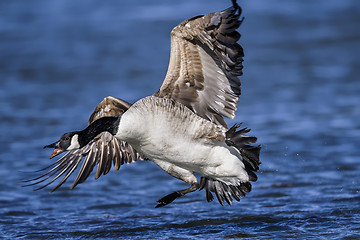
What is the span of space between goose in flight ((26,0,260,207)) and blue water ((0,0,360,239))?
0.74m

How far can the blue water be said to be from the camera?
7.21m

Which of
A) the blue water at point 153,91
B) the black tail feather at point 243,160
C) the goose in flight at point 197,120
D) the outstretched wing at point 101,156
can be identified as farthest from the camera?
the outstretched wing at point 101,156

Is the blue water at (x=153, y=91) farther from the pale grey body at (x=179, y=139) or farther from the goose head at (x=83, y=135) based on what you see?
the goose head at (x=83, y=135)

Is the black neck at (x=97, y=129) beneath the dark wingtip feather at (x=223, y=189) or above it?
above

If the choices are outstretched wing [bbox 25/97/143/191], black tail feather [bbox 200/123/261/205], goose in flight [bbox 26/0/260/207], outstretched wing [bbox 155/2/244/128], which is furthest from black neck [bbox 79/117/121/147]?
outstretched wing [bbox 25/97/143/191]

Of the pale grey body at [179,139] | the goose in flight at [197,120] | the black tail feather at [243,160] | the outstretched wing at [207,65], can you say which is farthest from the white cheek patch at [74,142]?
the black tail feather at [243,160]

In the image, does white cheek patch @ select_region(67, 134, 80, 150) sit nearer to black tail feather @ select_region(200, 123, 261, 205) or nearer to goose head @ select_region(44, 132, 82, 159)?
goose head @ select_region(44, 132, 82, 159)

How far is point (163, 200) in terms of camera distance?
6.64 m

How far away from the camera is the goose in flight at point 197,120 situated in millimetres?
5953

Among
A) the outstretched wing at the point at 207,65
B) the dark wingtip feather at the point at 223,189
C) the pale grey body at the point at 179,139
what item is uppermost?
the outstretched wing at the point at 207,65

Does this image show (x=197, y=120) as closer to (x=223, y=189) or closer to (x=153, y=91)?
(x=223, y=189)

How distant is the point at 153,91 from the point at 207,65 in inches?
275

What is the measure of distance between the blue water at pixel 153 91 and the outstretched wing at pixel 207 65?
55.1 inches

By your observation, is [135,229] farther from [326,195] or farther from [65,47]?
[65,47]
